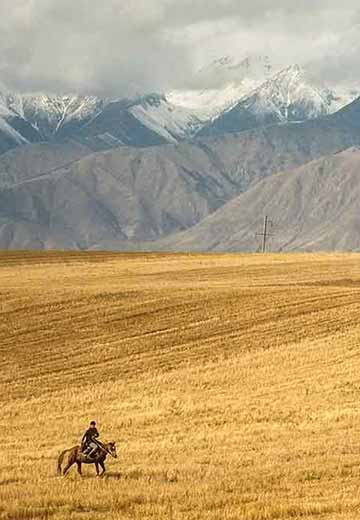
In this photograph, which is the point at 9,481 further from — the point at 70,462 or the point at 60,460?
the point at 70,462

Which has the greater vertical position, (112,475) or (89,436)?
(89,436)

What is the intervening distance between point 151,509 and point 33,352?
30361 mm

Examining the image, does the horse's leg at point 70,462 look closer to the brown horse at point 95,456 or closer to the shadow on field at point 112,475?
the brown horse at point 95,456

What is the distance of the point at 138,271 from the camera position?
7925cm

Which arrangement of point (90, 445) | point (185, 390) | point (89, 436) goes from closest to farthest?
1. point (89, 436)
2. point (90, 445)
3. point (185, 390)

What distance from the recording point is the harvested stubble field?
18.8 metres

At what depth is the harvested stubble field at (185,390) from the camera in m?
18.8

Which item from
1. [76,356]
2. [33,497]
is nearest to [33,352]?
[76,356]

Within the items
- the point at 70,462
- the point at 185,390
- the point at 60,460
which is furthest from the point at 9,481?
the point at 185,390

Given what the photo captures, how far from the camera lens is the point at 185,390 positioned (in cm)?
3881

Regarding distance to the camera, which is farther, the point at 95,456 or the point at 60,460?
the point at 60,460

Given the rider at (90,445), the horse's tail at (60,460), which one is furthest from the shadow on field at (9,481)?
the rider at (90,445)

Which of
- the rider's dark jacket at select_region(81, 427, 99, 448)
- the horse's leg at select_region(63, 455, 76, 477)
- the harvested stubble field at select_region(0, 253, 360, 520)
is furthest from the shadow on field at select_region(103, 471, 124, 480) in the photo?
the rider's dark jacket at select_region(81, 427, 99, 448)

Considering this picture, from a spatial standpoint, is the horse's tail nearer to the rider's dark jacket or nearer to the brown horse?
the brown horse
